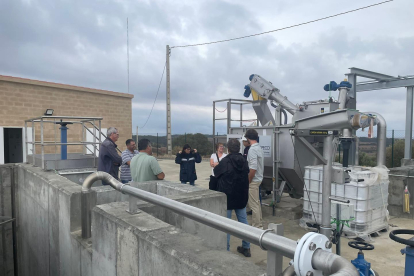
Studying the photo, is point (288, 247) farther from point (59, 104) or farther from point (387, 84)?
point (59, 104)

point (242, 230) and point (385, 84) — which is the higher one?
point (385, 84)

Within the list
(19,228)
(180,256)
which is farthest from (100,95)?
(180,256)

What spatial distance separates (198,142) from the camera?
A: 105ft

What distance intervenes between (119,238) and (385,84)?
36.2 ft

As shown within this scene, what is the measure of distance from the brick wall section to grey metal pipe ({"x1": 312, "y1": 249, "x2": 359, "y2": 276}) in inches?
475

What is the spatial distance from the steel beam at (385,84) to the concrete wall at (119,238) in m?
9.56

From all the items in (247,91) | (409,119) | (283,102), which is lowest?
(409,119)

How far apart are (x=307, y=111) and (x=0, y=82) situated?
10013 millimetres

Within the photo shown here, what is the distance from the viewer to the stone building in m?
10.9

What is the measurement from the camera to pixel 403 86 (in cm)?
1042

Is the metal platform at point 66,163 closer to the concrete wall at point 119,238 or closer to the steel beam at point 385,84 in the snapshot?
the concrete wall at point 119,238

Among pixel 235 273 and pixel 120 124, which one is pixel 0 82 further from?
pixel 235 273

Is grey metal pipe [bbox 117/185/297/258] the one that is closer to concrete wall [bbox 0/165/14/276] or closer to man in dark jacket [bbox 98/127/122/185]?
man in dark jacket [bbox 98/127/122/185]

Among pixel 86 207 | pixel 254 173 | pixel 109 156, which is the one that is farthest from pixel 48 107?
pixel 86 207
